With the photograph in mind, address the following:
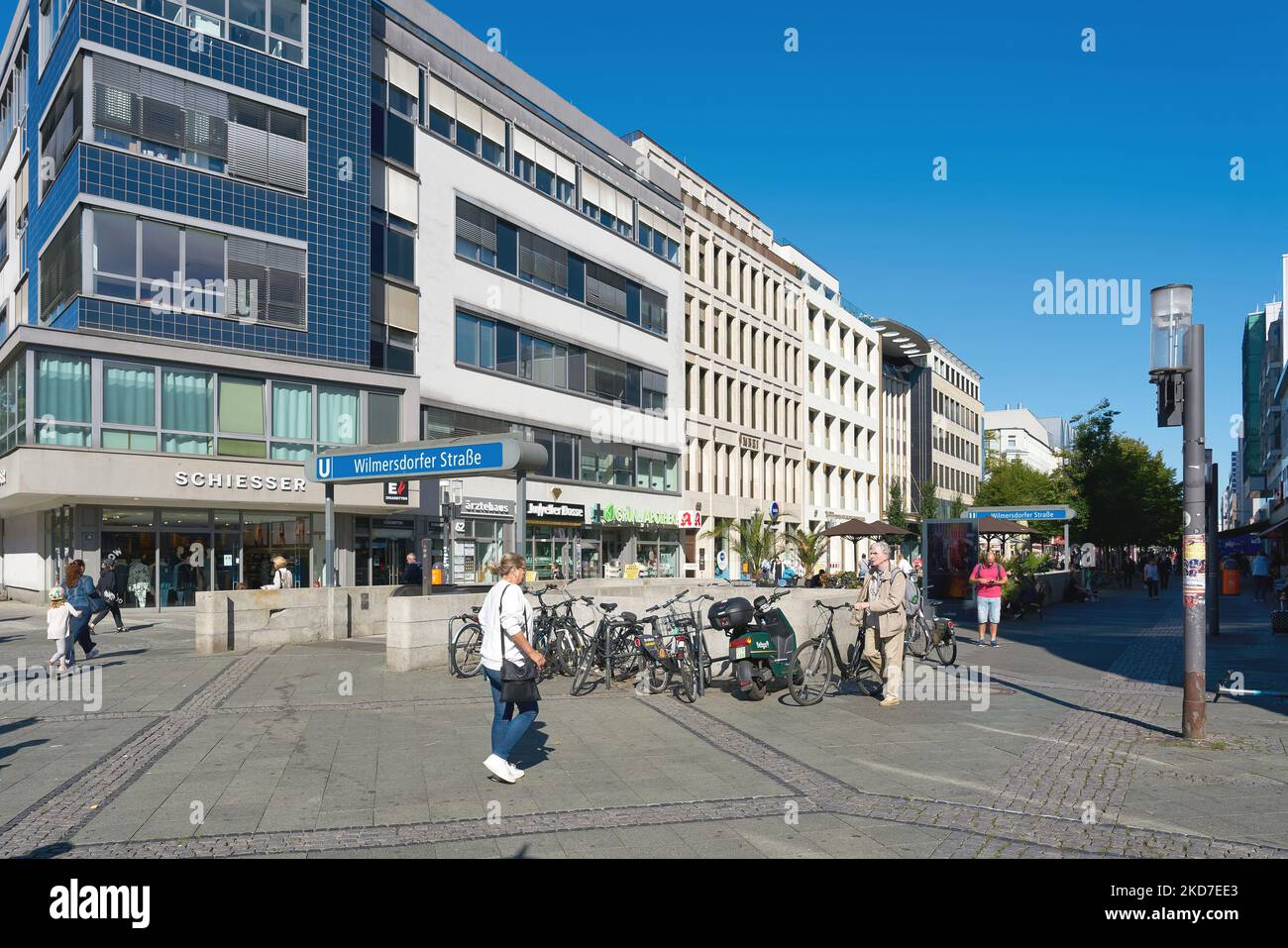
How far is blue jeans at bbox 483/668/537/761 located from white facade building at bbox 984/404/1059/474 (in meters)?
129

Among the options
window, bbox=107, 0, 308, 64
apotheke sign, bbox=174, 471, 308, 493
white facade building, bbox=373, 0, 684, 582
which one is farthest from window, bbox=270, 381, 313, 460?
window, bbox=107, 0, 308, 64

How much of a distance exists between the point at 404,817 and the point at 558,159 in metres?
36.4

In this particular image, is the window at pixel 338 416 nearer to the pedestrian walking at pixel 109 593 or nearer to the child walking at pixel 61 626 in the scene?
the pedestrian walking at pixel 109 593

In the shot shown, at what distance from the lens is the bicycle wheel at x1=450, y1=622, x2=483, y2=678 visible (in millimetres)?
13875

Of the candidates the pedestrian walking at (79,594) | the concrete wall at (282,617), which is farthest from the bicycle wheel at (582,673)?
the pedestrian walking at (79,594)

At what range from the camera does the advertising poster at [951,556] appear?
29.6 metres

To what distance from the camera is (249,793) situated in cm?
740

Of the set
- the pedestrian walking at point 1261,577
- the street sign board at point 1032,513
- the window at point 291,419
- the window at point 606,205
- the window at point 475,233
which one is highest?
the window at point 606,205

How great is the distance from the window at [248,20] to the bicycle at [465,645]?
19.4m

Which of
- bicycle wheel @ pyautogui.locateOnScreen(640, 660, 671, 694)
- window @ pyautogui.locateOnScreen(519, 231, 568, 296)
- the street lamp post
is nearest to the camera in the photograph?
the street lamp post

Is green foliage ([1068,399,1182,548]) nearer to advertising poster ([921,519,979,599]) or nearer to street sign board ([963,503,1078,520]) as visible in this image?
street sign board ([963,503,1078,520])

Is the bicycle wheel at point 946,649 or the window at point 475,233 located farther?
the window at point 475,233
